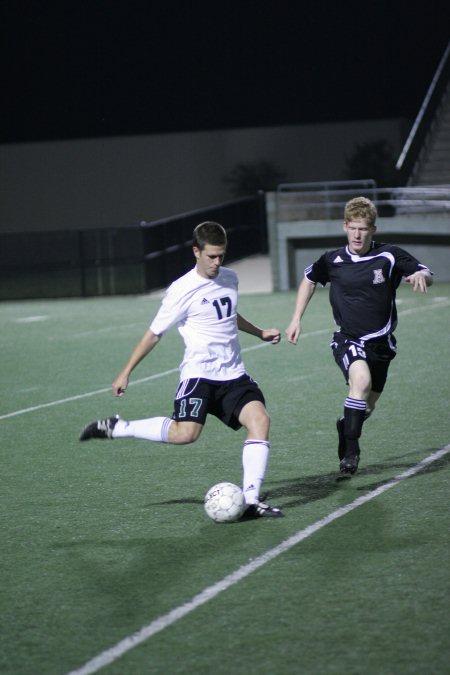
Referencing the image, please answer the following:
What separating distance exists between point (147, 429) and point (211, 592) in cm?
193

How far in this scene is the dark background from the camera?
132 feet

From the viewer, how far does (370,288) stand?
8.24m

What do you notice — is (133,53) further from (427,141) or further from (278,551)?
(278,551)

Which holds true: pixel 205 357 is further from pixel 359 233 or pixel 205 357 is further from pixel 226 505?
pixel 359 233

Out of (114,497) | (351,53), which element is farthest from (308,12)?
(114,497)

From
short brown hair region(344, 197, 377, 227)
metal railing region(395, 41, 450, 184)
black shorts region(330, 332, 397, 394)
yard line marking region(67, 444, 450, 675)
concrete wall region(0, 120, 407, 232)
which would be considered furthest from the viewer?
concrete wall region(0, 120, 407, 232)

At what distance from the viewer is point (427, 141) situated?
33.5 metres

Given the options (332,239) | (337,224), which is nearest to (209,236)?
(337,224)

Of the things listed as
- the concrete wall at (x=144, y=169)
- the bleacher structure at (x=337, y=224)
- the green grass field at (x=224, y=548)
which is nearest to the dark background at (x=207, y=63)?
the concrete wall at (x=144, y=169)

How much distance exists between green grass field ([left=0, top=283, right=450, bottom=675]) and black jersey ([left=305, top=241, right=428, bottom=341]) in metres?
1.03

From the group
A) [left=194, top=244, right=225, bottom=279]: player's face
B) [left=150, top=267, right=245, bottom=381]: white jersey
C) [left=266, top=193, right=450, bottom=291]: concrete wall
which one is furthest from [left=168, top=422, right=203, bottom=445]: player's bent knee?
[left=266, top=193, right=450, bottom=291]: concrete wall

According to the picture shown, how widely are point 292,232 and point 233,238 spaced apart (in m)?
5.88

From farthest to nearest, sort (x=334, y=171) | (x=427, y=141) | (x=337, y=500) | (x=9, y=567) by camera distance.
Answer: (x=334, y=171)
(x=427, y=141)
(x=337, y=500)
(x=9, y=567)

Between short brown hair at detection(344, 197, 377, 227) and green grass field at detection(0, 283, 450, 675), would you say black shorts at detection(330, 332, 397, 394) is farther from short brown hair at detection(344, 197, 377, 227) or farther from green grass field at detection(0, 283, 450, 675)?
short brown hair at detection(344, 197, 377, 227)
